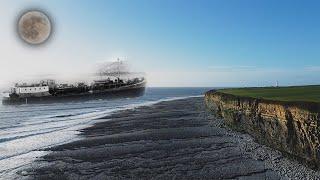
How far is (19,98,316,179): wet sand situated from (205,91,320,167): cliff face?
1.80 ft

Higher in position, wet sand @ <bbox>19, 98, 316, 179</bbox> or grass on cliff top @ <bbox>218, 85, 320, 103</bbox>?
grass on cliff top @ <bbox>218, 85, 320, 103</bbox>

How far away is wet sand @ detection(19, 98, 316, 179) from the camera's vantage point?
16.5 meters

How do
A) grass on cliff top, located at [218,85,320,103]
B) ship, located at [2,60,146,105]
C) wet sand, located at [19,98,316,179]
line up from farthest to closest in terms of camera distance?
ship, located at [2,60,146,105] → grass on cliff top, located at [218,85,320,103] → wet sand, located at [19,98,316,179]

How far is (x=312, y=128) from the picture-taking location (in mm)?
15930

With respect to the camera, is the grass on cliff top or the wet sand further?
the grass on cliff top

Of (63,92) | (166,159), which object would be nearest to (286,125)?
(166,159)

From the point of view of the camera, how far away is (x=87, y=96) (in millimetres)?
116062

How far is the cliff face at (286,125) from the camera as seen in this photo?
16.0 meters

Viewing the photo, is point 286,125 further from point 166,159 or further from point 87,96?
point 87,96

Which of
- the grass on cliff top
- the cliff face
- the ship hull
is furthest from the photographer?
the ship hull

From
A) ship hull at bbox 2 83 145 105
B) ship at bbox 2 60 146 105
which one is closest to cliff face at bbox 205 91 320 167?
ship hull at bbox 2 83 145 105

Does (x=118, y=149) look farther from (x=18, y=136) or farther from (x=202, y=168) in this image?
(x=18, y=136)

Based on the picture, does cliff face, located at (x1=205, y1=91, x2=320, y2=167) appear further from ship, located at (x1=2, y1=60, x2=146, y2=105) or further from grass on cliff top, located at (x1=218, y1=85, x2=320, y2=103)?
ship, located at (x1=2, y1=60, x2=146, y2=105)

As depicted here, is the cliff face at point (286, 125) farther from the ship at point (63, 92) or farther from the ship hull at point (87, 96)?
the ship at point (63, 92)
